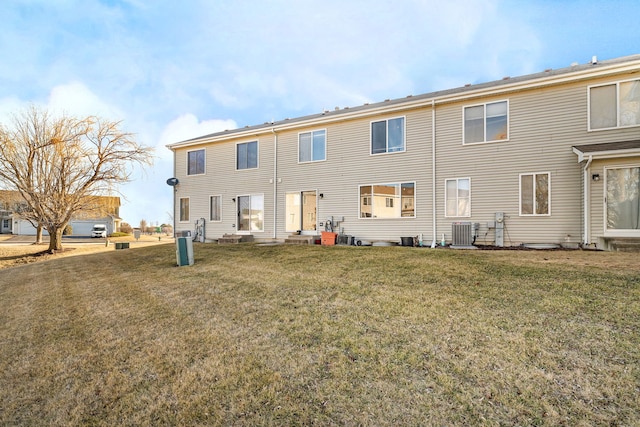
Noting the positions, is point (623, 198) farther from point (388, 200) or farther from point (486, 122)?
point (388, 200)

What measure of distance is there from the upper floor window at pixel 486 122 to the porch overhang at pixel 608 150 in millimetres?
2084

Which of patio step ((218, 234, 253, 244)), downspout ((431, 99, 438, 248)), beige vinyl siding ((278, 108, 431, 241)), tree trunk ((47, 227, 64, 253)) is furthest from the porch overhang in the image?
tree trunk ((47, 227, 64, 253))

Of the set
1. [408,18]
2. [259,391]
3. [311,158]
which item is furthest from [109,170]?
[259,391]

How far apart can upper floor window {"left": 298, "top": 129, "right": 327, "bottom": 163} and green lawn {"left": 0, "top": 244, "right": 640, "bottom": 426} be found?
8.23m

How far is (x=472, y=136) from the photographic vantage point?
11.1 meters

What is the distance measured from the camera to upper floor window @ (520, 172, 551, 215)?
32.9 ft

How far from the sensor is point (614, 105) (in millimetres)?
9398

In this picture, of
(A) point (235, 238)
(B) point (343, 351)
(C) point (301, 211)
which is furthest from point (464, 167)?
(B) point (343, 351)

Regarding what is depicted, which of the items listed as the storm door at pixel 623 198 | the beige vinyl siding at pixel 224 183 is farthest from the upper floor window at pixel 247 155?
the storm door at pixel 623 198

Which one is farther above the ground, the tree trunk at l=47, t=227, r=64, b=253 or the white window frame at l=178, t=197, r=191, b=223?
the white window frame at l=178, t=197, r=191, b=223

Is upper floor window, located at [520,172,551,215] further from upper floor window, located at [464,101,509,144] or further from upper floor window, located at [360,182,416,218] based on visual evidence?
upper floor window, located at [360,182,416,218]

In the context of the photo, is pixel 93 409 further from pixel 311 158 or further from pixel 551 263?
pixel 311 158

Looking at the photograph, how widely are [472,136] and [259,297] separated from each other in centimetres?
917

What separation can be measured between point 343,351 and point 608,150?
9.43 m
